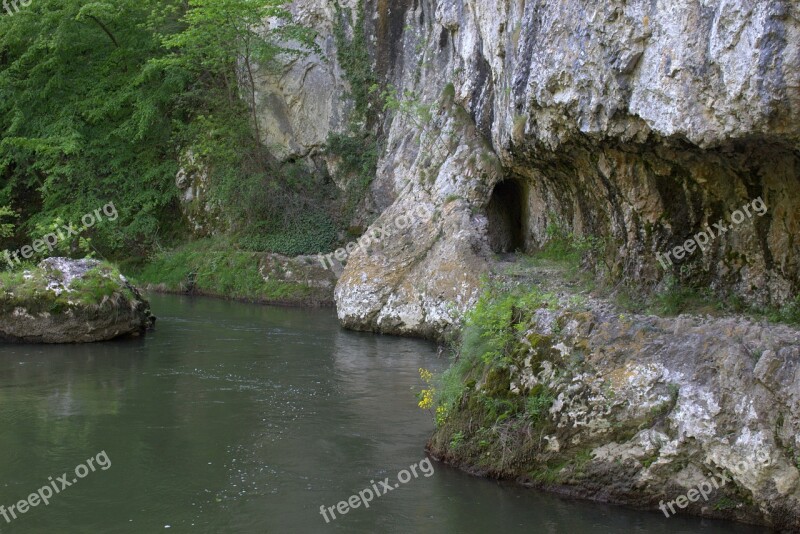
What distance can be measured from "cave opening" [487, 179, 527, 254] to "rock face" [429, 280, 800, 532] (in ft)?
29.1

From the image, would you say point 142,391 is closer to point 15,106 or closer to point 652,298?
point 652,298

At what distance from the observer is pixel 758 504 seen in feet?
22.6

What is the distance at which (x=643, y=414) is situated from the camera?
7.59 metres

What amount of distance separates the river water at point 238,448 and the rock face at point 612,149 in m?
2.55

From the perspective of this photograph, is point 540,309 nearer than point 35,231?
Yes

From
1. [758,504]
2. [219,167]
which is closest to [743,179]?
[758,504]

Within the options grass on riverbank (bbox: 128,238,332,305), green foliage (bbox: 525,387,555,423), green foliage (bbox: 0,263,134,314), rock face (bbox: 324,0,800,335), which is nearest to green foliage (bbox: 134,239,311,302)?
grass on riverbank (bbox: 128,238,332,305)

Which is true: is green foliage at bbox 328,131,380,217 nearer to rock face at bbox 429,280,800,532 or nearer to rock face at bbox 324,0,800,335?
rock face at bbox 324,0,800,335

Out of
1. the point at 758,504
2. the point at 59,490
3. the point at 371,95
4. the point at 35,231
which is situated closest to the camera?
the point at 758,504

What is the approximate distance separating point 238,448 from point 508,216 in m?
10.7

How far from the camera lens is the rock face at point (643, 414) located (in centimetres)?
696

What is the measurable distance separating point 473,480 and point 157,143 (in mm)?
23086

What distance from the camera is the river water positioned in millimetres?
7078

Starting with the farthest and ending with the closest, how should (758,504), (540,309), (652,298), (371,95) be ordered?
(371,95) < (652,298) < (540,309) < (758,504)
